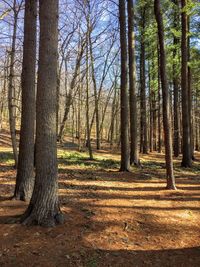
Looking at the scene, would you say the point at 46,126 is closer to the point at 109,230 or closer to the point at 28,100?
the point at 28,100

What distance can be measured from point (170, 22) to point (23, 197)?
16.1 metres

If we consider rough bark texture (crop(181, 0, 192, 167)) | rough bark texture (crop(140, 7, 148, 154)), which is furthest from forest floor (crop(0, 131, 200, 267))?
rough bark texture (crop(140, 7, 148, 154))

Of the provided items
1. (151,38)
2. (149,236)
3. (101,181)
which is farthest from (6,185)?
(151,38)

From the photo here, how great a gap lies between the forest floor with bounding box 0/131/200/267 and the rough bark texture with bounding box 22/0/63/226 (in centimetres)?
43

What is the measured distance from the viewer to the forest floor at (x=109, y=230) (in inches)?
182

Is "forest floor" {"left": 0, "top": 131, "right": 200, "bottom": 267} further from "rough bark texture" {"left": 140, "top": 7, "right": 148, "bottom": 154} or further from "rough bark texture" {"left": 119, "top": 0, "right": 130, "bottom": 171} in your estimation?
"rough bark texture" {"left": 140, "top": 7, "right": 148, "bottom": 154}

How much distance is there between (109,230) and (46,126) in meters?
2.29

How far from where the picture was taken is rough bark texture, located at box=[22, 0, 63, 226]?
5586 mm

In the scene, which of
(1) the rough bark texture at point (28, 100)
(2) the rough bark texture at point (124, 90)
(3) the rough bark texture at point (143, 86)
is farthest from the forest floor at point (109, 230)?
(3) the rough bark texture at point (143, 86)

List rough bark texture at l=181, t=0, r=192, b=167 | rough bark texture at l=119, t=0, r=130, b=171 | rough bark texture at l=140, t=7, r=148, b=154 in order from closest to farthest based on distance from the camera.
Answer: rough bark texture at l=119, t=0, r=130, b=171, rough bark texture at l=181, t=0, r=192, b=167, rough bark texture at l=140, t=7, r=148, b=154

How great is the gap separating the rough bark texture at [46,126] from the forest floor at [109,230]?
43 cm

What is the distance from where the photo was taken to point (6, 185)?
336 inches

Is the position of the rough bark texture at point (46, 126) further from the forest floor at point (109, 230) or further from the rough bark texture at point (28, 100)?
the rough bark texture at point (28, 100)

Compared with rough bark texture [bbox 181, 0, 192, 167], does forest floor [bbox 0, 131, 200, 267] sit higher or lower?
lower
